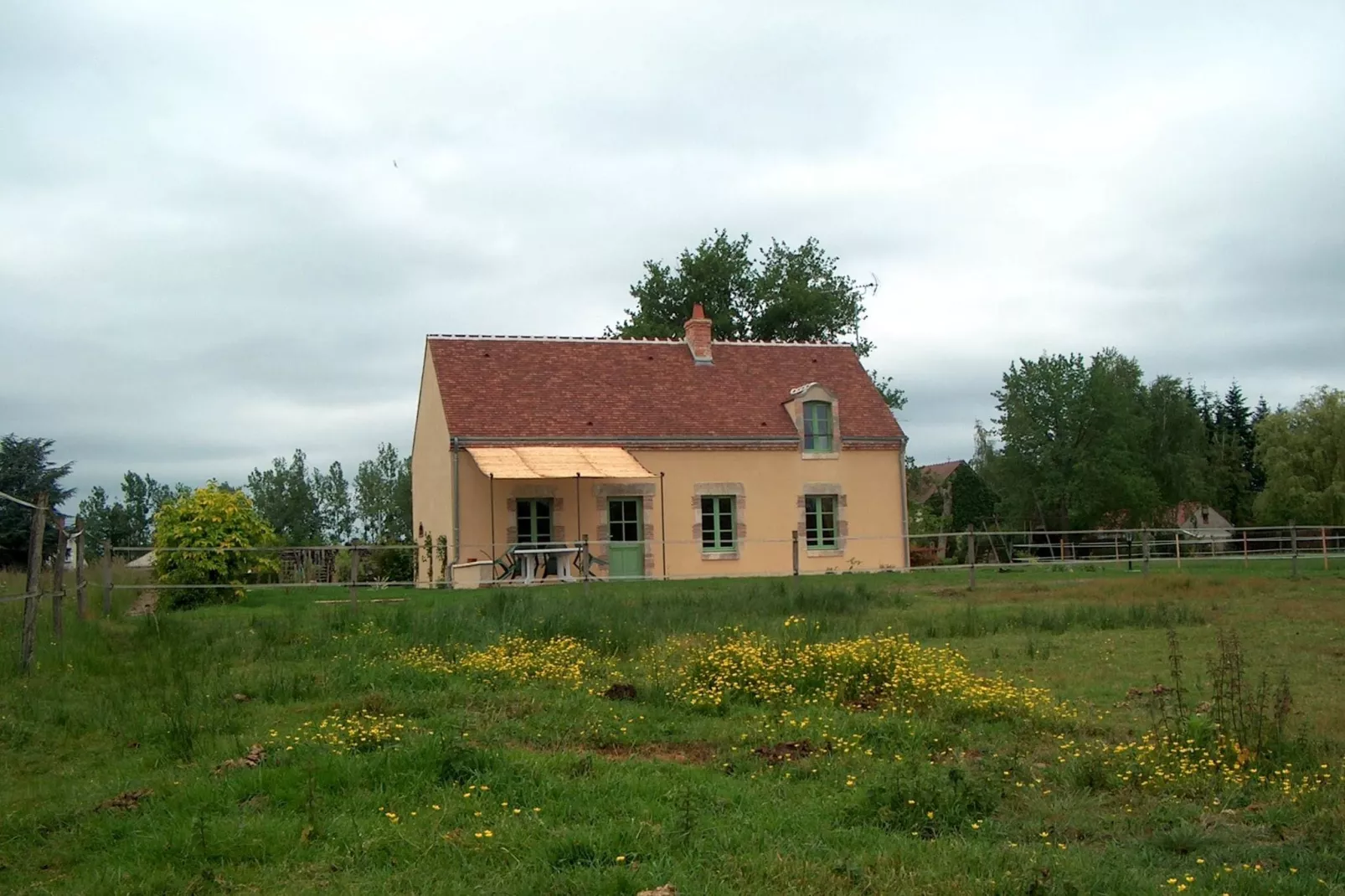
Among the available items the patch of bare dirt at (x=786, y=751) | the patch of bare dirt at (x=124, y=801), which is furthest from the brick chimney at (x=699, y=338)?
the patch of bare dirt at (x=124, y=801)

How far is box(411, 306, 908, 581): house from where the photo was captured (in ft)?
74.9

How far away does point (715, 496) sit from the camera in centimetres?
2461

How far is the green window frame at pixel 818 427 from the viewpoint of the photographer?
2550 cm

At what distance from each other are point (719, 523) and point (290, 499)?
117ft

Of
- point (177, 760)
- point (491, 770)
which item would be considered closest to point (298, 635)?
point (177, 760)

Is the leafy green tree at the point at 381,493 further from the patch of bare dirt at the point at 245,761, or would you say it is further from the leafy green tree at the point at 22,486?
the patch of bare dirt at the point at 245,761

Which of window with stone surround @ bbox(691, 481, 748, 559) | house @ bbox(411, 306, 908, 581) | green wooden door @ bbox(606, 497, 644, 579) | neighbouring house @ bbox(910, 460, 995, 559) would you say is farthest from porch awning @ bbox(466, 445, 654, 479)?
neighbouring house @ bbox(910, 460, 995, 559)

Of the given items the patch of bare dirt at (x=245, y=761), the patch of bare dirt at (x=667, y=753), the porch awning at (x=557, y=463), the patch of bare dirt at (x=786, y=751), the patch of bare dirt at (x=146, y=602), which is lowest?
the patch of bare dirt at (x=667, y=753)

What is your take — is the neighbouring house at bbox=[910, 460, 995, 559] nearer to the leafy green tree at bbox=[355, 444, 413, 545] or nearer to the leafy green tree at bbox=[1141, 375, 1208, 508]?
the leafy green tree at bbox=[1141, 375, 1208, 508]

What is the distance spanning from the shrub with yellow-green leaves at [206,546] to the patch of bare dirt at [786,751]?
40.9ft

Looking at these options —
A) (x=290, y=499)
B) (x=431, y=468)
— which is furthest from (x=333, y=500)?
(x=431, y=468)

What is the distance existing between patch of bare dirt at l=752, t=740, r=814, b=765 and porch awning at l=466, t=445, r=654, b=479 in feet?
47.7

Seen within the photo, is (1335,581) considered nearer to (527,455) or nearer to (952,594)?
(952,594)

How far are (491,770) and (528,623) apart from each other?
5.55 meters
